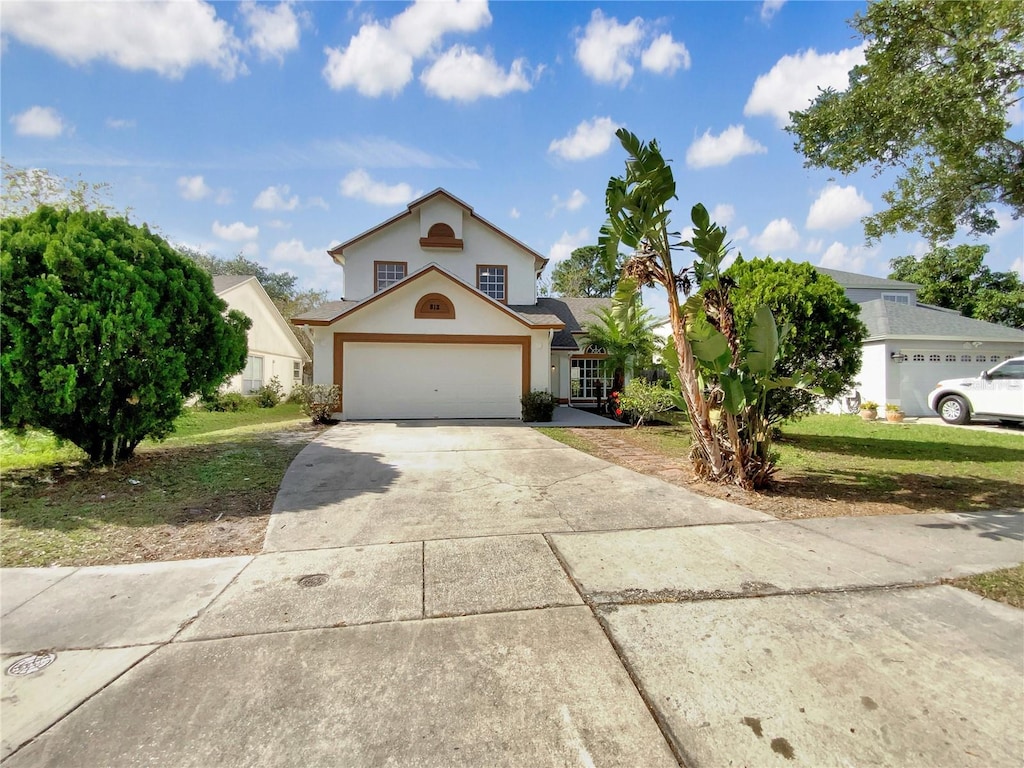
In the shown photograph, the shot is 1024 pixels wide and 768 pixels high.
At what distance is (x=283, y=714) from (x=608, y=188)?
641 cm

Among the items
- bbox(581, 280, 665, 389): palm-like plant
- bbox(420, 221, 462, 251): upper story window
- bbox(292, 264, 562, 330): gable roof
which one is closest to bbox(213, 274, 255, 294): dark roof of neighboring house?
bbox(292, 264, 562, 330): gable roof

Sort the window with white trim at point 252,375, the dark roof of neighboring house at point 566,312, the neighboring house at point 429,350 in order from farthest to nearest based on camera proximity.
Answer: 1. the window with white trim at point 252,375
2. the dark roof of neighboring house at point 566,312
3. the neighboring house at point 429,350

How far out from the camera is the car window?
1248 centimetres

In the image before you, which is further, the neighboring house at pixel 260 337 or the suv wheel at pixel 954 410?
the neighboring house at pixel 260 337

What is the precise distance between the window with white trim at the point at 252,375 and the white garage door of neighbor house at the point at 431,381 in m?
9.42

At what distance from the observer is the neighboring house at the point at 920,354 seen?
16016 mm

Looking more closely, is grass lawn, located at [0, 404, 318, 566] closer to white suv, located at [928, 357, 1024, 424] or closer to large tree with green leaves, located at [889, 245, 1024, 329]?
white suv, located at [928, 357, 1024, 424]

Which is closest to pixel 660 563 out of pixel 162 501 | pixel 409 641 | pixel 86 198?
pixel 409 641

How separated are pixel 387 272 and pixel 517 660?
16.9m

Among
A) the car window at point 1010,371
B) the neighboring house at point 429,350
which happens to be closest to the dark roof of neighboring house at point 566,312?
the neighboring house at point 429,350

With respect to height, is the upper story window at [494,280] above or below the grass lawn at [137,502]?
above

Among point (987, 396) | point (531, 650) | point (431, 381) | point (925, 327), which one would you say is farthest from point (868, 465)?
point (925, 327)

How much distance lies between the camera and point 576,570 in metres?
3.80

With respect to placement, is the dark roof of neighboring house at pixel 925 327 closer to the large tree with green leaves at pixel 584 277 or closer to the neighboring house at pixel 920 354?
the neighboring house at pixel 920 354
